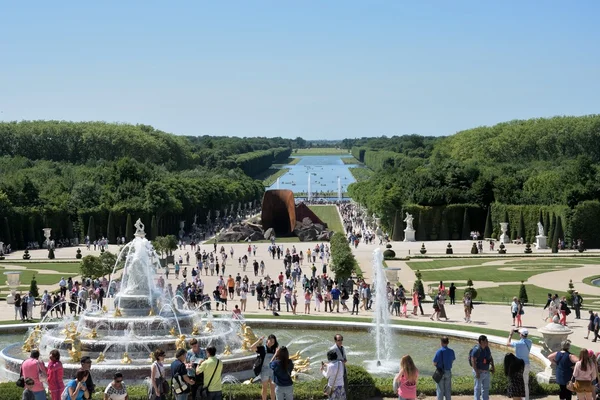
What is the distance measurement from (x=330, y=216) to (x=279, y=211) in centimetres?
3338

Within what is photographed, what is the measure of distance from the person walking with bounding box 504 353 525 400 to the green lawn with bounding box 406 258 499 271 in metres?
44.8

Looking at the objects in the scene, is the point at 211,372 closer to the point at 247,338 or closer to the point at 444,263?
the point at 247,338

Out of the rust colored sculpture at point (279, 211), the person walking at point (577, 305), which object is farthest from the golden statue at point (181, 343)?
the rust colored sculpture at point (279, 211)

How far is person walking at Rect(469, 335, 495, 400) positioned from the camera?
19664 millimetres

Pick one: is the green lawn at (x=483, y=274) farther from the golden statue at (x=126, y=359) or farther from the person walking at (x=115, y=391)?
the person walking at (x=115, y=391)

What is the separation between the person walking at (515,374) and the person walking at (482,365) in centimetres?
47

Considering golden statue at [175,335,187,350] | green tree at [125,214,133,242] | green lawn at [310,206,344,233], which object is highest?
green lawn at [310,206,344,233]

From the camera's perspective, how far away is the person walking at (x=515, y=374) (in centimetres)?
1923

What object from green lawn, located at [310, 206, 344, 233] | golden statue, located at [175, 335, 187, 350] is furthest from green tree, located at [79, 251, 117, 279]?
green lawn, located at [310, 206, 344, 233]

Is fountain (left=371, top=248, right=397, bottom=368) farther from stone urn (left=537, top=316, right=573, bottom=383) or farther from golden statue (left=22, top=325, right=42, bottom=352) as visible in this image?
golden statue (left=22, top=325, right=42, bottom=352)

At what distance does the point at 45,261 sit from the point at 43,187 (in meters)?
32.7

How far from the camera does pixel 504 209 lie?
9075cm

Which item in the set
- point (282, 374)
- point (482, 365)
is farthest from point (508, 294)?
point (282, 374)

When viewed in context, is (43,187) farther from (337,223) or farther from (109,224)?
(337,223)
